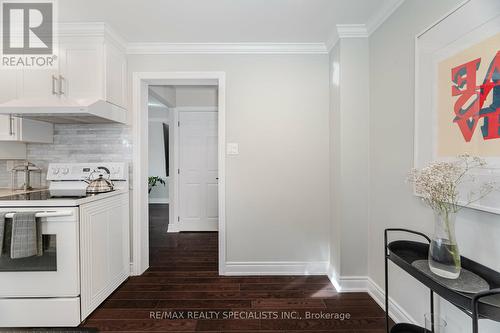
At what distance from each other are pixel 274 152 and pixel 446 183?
161 cm

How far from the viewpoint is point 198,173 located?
4.10 metres

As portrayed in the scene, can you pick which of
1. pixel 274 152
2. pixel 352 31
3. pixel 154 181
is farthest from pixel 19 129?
pixel 154 181

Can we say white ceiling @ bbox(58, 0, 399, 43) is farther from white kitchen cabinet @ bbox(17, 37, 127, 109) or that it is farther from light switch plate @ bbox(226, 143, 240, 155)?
light switch plate @ bbox(226, 143, 240, 155)

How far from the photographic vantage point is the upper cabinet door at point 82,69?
2164 mm

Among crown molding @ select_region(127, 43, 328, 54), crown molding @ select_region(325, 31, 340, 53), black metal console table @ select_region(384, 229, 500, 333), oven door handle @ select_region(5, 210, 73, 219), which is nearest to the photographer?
black metal console table @ select_region(384, 229, 500, 333)

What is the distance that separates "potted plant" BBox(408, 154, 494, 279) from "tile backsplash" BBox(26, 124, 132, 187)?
2.53 m

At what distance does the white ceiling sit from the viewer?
74.6 inches

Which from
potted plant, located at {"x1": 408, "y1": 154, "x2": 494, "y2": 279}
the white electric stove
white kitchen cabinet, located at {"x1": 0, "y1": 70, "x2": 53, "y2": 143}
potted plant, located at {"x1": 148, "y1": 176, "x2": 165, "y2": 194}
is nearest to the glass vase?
potted plant, located at {"x1": 408, "y1": 154, "x2": 494, "y2": 279}

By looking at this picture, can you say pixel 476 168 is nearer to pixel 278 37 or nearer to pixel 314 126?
pixel 314 126

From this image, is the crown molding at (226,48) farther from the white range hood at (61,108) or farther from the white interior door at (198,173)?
the white interior door at (198,173)

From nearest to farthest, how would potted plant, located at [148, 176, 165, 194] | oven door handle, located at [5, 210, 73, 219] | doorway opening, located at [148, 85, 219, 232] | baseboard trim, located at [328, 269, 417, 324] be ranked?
1. oven door handle, located at [5, 210, 73, 219]
2. baseboard trim, located at [328, 269, 417, 324]
3. doorway opening, located at [148, 85, 219, 232]
4. potted plant, located at [148, 176, 165, 194]

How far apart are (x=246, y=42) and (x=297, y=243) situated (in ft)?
7.09

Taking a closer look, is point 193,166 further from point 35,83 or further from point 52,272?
point 52,272

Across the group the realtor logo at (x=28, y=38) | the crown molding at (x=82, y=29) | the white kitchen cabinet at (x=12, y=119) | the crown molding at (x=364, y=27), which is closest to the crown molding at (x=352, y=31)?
the crown molding at (x=364, y=27)
